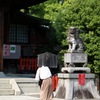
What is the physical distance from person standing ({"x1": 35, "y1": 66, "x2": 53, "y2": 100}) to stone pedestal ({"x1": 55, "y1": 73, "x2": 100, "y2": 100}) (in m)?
4.23

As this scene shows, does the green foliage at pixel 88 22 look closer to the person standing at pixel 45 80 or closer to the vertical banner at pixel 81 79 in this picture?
the vertical banner at pixel 81 79

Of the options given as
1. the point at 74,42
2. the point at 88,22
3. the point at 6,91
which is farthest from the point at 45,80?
the point at 88,22

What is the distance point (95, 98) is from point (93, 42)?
8.45 m

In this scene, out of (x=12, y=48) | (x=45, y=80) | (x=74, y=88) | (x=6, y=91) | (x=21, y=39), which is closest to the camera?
(x=45, y=80)

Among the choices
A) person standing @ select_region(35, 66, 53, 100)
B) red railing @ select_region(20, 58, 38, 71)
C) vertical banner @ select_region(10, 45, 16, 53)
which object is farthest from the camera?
red railing @ select_region(20, 58, 38, 71)

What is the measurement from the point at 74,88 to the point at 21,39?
48.5ft

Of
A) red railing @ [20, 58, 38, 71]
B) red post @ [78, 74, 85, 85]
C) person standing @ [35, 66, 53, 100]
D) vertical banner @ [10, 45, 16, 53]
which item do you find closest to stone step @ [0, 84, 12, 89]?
red post @ [78, 74, 85, 85]

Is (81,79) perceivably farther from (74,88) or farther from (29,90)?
(29,90)

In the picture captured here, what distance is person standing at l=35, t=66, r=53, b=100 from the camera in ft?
44.2

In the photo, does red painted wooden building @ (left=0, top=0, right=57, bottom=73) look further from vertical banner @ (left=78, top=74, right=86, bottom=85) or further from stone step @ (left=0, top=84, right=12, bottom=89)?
vertical banner @ (left=78, top=74, right=86, bottom=85)

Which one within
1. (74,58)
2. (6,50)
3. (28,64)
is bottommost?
(28,64)

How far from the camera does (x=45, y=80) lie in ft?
45.0

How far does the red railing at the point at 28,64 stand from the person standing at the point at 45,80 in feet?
55.9

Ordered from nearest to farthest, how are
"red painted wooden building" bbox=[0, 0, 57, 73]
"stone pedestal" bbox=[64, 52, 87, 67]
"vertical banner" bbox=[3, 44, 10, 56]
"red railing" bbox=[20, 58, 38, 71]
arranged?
"stone pedestal" bbox=[64, 52, 87, 67]
"vertical banner" bbox=[3, 44, 10, 56]
"red painted wooden building" bbox=[0, 0, 57, 73]
"red railing" bbox=[20, 58, 38, 71]
